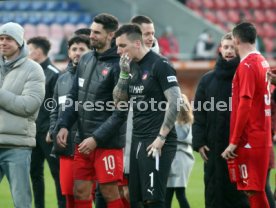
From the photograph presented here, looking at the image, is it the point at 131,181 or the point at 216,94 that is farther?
the point at 216,94

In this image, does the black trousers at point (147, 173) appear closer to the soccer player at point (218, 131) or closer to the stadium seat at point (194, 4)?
the soccer player at point (218, 131)

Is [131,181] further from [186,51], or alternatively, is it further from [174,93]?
[186,51]

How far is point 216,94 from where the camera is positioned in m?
8.40

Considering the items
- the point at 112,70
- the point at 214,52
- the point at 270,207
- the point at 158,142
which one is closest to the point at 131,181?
the point at 158,142

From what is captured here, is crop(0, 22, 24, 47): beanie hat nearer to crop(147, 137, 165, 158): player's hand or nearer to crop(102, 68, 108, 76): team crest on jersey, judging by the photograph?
crop(102, 68, 108, 76): team crest on jersey

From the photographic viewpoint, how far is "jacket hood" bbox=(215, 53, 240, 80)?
27.2 feet

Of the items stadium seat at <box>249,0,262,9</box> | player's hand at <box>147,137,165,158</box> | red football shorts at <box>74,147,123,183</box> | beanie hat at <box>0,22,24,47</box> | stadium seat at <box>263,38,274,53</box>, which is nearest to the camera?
player's hand at <box>147,137,165,158</box>

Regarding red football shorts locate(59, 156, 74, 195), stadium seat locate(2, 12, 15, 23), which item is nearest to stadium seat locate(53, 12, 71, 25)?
stadium seat locate(2, 12, 15, 23)

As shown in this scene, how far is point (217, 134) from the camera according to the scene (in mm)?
8336

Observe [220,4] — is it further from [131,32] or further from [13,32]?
[13,32]

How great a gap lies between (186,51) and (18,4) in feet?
17.5

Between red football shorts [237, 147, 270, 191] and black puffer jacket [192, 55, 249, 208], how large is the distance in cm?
74

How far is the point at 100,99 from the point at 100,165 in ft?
2.09

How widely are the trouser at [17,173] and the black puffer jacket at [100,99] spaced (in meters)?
0.68
